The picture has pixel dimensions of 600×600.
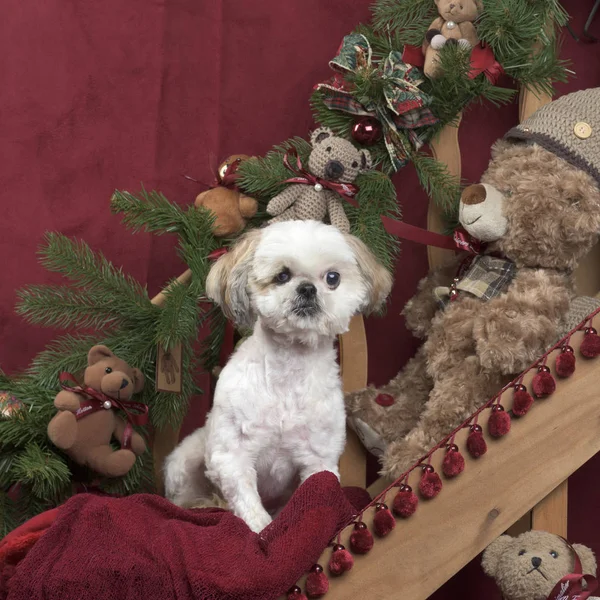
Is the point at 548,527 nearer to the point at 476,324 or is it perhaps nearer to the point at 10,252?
the point at 476,324

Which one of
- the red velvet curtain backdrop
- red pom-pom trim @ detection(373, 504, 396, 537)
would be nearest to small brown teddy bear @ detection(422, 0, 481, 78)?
the red velvet curtain backdrop

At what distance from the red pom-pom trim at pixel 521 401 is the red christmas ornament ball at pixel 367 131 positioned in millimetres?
602

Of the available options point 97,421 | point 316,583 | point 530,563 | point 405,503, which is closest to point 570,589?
point 530,563

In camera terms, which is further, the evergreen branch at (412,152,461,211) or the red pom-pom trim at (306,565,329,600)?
the evergreen branch at (412,152,461,211)

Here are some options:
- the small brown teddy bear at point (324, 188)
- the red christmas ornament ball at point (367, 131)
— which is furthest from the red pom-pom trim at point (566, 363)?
the red christmas ornament ball at point (367, 131)

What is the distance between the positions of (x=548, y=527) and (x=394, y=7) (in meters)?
1.07

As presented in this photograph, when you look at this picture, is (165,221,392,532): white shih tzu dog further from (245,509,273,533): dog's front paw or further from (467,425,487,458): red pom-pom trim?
(467,425,487,458): red pom-pom trim

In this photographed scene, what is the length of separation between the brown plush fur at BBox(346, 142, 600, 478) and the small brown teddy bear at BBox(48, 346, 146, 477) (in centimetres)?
49

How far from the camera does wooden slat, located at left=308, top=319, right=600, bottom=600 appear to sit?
1177mm

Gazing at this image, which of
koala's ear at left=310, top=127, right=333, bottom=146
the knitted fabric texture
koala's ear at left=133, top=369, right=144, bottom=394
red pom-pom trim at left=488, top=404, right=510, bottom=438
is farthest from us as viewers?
koala's ear at left=310, top=127, right=333, bottom=146

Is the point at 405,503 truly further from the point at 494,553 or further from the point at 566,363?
the point at 566,363

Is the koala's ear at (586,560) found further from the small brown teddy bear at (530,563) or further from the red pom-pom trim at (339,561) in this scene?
the red pom-pom trim at (339,561)

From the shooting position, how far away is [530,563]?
3.87 ft

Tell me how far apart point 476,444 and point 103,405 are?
644mm
